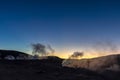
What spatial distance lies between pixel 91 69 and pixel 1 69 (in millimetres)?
12486

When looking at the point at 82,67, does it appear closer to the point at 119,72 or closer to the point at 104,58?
the point at 104,58

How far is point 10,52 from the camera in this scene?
122312mm

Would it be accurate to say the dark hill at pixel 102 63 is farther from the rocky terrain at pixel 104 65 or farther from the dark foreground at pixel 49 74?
the dark foreground at pixel 49 74

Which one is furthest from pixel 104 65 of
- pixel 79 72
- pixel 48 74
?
pixel 48 74

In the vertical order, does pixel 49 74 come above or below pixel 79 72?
below

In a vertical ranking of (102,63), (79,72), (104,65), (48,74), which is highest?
(102,63)

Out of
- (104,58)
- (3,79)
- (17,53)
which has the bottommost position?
(3,79)

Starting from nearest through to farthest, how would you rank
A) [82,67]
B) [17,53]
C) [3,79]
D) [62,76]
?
1. [3,79]
2. [62,76]
3. [82,67]
4. [17,53]

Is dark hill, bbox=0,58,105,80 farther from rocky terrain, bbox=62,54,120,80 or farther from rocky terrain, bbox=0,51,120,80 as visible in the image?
rocky terrain, bbox=62,54,120,80

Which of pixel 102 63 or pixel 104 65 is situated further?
pixel 102 63

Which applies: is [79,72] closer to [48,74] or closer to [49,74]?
[49,74]

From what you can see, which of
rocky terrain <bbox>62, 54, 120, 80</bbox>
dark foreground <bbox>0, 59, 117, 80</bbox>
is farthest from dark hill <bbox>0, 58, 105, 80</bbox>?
rocky terrain <bbox>62, 54, 120, 80</bbox>

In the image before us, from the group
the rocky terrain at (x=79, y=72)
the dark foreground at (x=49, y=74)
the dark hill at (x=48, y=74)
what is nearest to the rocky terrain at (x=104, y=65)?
the rocky terrain at (x=79, y=72)

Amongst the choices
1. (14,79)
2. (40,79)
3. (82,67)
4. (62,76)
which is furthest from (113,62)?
(14,79)
